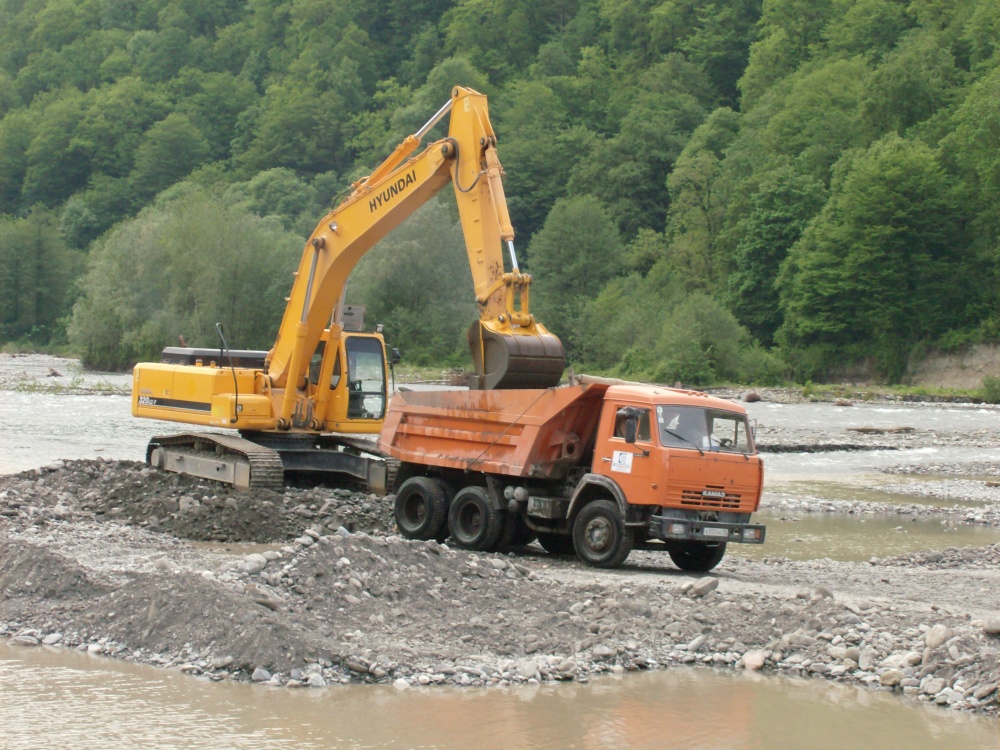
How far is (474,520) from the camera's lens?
1677cm

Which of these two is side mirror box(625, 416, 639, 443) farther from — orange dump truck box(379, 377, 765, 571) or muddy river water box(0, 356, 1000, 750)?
muddy river water box(0, 356, 1000, 750)

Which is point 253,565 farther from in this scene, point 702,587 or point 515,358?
point 515,358

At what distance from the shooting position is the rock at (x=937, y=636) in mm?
11102

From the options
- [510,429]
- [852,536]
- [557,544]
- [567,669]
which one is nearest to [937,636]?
[567,669]

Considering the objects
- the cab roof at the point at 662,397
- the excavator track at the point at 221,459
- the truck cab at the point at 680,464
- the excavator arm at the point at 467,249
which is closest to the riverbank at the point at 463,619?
the truck cab at the point at 680,464

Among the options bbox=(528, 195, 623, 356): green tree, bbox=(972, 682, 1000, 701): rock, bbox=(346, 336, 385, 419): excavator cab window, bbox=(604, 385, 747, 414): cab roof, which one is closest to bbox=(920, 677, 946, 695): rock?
bbox=(972, 682, 1000, 701): rock

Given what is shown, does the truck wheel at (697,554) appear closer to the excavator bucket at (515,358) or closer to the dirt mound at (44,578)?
the excavator bucket at (515,358)

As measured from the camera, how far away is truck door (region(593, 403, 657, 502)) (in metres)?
15.0

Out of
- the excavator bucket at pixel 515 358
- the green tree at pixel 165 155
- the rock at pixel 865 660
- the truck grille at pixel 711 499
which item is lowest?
the rock at pixel 865 660

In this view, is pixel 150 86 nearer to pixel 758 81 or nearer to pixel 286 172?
pixel 286 172

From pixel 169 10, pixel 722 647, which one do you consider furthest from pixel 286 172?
pixel 722 647

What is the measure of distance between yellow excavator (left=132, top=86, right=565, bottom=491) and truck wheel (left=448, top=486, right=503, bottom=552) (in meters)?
2.65

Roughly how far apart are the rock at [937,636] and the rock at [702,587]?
7.77 ft

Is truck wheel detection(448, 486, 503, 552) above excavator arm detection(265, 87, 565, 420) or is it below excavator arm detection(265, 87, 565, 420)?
below
